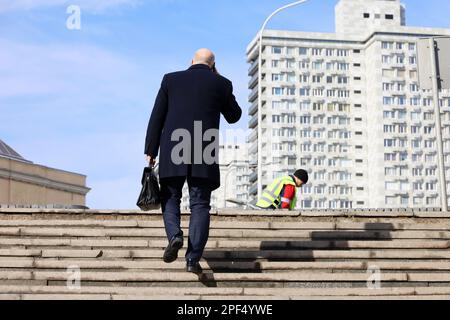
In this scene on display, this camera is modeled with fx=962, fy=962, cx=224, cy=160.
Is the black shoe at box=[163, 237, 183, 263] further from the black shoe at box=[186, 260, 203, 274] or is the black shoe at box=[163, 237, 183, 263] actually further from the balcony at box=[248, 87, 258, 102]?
the balcony at box=[248, 87, 258, 102]

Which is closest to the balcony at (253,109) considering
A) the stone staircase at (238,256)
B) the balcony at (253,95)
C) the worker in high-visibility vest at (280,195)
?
the balcony at (253,95)

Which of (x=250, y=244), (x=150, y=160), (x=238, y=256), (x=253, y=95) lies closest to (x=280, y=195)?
(x=250, y=244)

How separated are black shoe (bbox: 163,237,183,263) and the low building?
123ft

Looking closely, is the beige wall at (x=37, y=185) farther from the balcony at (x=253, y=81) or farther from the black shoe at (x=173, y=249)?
the balcony at (x=253, y=81)

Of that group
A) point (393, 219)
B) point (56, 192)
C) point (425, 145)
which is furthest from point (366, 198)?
point (393, 219)

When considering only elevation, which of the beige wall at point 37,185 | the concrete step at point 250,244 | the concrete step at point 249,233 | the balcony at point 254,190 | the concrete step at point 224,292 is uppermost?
the balcony at point 254,190

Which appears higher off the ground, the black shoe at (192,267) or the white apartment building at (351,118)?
the white apartment building at (351,118)

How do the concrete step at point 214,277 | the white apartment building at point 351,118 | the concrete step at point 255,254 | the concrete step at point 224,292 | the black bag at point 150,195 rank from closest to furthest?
the concrete step at point 224,292
the concrete step at point 214,277
the black bag at point 150,195
the concrete step at point 255,254
the white apartment building at point 351,118

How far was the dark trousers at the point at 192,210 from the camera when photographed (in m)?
8.02

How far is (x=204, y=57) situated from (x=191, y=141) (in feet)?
2.97

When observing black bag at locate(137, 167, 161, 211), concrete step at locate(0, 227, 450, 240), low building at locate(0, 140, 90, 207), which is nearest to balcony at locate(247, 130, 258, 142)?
low building at locate(0, 140, 90, 207)

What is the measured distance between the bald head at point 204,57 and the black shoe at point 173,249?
1.68 m

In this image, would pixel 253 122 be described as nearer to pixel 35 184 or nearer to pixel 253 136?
pixel 253 136

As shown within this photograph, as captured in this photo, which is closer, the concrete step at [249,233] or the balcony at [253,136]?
the concrete step at [249,233]
